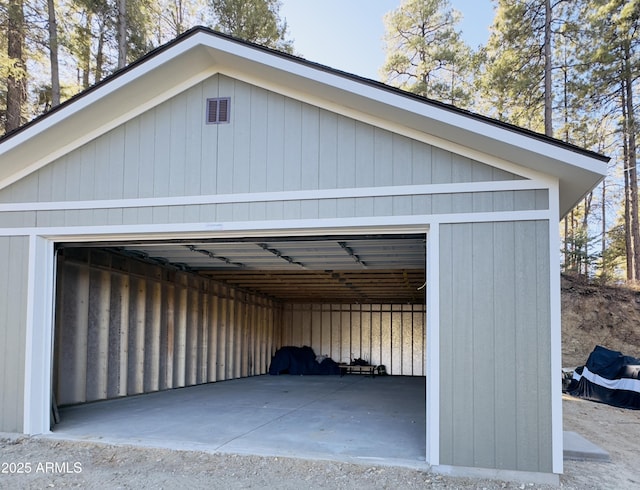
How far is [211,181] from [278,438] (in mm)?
3150

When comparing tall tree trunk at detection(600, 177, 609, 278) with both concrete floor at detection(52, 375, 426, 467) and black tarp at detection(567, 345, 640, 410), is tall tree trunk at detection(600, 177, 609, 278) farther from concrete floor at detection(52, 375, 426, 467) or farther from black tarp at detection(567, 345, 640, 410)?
concrete floor at detection(52, 375, 426, 467)

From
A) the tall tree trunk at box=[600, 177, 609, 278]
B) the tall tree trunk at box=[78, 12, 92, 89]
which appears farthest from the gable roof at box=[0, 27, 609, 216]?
the tall tree trunk at box=[600, 177, 609, 278]

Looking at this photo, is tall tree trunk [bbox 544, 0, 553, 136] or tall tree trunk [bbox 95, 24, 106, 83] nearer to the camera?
tall tree trunk [bbox 544, 0, 553, 136]

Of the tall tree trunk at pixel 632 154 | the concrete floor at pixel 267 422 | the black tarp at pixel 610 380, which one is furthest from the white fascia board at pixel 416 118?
the tall tree trunk at pixel 632 154

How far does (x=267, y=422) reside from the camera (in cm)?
736

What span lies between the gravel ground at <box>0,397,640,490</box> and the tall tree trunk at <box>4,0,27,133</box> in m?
9.23

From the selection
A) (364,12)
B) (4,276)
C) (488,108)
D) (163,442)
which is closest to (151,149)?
(4,276)

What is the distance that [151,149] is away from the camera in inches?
245

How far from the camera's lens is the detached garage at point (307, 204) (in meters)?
4.95

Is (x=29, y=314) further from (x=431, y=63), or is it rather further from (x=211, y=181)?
(x=431, y=63)

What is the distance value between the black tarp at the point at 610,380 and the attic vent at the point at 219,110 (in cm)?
904

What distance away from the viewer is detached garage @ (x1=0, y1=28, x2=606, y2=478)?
16.2 feet

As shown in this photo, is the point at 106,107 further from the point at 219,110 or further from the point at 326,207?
the point at 326,207

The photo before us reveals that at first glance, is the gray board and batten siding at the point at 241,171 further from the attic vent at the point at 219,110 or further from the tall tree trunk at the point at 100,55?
the tall tree trunk at the point at 100,55
